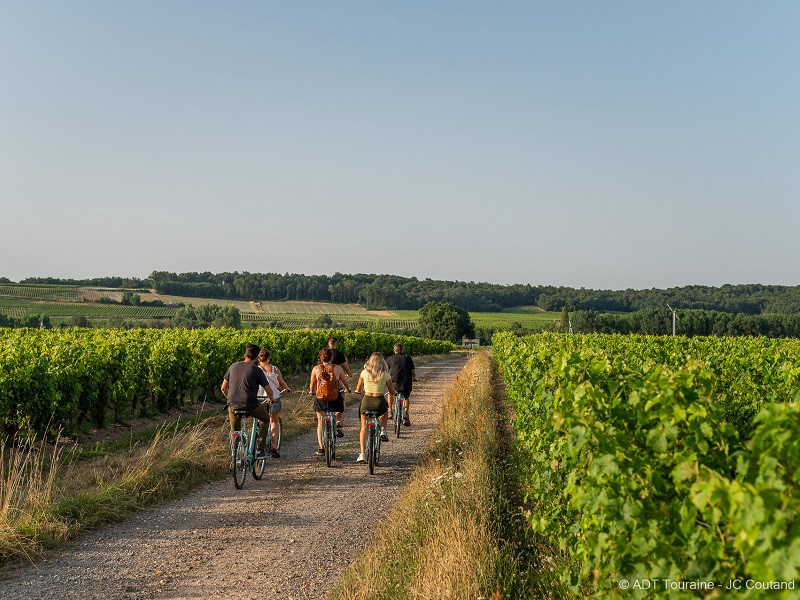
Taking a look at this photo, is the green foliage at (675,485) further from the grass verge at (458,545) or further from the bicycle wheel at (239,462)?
the bicycle wheel at (239,462)

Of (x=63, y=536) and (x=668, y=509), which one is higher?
(x=668, y=509)

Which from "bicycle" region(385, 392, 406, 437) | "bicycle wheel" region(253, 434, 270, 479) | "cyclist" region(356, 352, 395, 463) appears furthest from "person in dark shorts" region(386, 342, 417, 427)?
"bicycle wheel" region(253, 434, 270, 479)

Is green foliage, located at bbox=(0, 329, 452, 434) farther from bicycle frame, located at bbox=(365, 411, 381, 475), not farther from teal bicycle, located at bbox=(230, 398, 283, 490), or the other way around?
bicycle frame, located at bbox=(365, 411, 381, 475)

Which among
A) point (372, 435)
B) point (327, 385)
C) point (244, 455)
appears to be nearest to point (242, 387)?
point (244, 455)

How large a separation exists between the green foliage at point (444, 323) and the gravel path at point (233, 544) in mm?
93687

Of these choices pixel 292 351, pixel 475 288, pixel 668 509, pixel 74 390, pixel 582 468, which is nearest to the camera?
pixel 668 509

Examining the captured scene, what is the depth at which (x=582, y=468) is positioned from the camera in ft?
13.9

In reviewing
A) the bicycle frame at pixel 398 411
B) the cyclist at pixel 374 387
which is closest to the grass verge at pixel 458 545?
the cyclist at pixel 374 387

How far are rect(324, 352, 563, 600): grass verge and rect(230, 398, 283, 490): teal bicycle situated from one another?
7.96 ft

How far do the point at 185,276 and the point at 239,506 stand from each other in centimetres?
11363

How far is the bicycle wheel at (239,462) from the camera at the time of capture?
9.20 m

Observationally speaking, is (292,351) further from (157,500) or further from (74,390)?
(157,500)

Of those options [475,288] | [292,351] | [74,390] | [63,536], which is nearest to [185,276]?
[475,288]

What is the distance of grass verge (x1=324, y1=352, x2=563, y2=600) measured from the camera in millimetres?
4988
